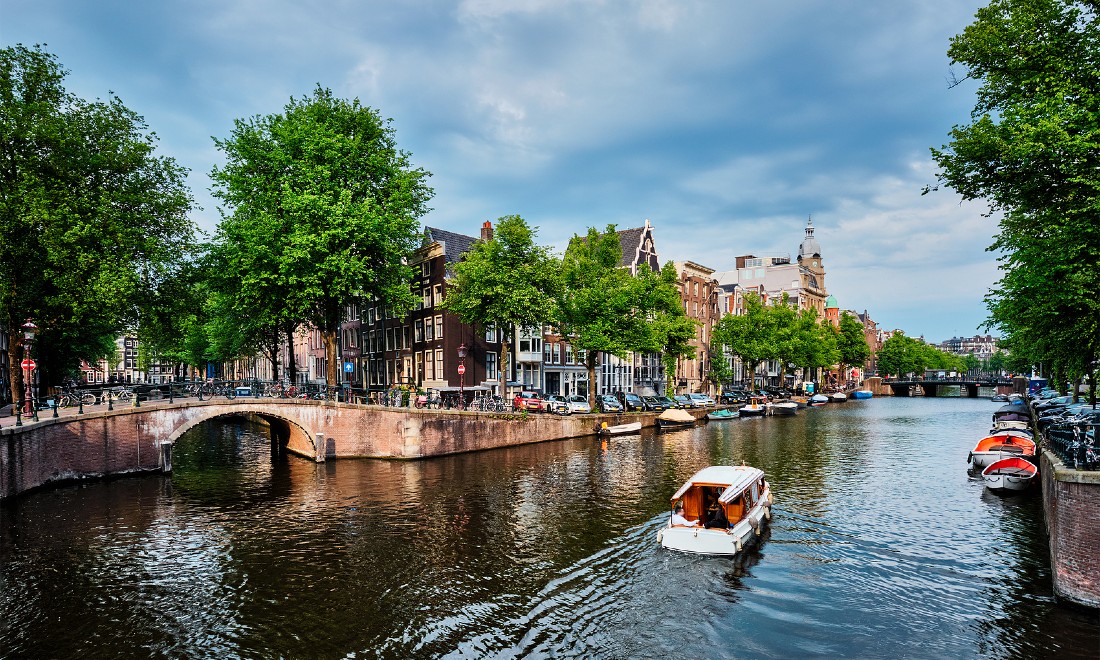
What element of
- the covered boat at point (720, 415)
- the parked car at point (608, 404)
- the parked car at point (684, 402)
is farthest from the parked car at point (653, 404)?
the covered boat at point (720, 415)

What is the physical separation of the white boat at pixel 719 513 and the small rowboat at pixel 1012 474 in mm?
14327

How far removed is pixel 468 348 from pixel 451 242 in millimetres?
11520

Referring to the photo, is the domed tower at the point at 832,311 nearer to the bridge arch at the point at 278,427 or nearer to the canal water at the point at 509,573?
the canal water at the point at 509,573

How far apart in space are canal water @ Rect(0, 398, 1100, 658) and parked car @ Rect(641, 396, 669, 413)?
33249 millimetres

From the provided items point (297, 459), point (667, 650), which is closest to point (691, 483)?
point (667, 650)

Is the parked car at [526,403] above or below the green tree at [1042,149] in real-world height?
below

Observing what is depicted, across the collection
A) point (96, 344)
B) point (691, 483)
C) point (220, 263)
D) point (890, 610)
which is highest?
point (220, 263)

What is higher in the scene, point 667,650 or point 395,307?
point 395,307

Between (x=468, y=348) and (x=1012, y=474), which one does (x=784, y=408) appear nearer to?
(x=468, y=348)

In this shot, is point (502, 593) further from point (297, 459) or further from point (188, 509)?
point (297, 459)

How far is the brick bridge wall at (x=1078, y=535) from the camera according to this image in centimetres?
1523

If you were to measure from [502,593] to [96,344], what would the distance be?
61.8 metres

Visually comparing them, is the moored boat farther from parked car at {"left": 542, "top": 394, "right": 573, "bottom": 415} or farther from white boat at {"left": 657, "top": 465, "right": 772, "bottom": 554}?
white boat at {"left": 657, "top": 465, "right": 772, "bottom": 554}

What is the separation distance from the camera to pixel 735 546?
2144 centimetres
